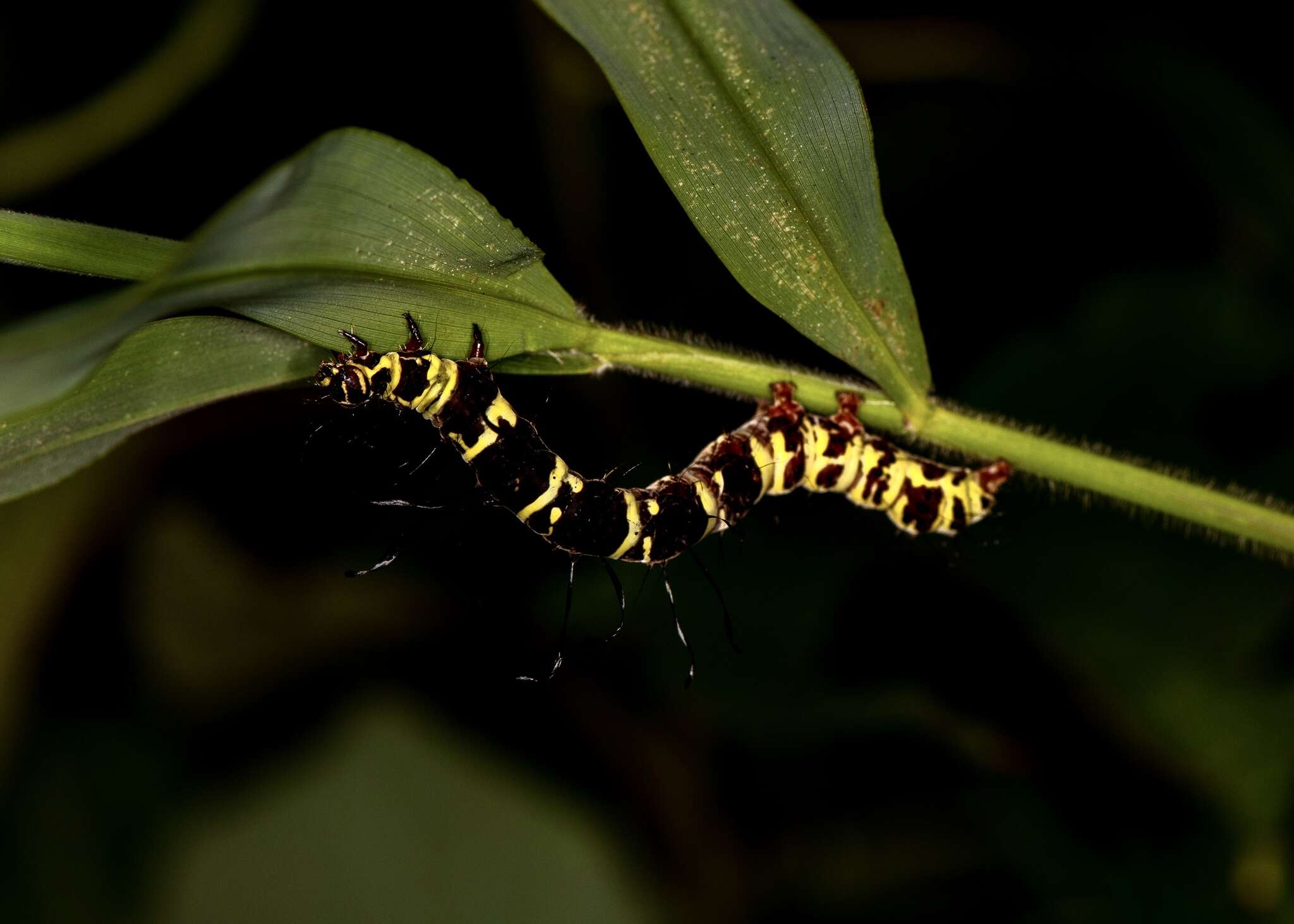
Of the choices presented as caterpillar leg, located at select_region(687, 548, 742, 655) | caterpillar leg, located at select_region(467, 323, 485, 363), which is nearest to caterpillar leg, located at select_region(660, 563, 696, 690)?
caterpillar leg, located at select_region(687, 548, 742, 655)

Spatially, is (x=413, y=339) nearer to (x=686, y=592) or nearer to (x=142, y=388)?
(x=142, y=388)

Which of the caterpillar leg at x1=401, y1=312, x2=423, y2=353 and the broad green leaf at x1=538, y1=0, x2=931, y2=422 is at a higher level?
the broad green leaf at x1=538, y1=0, x2=931, y2=422

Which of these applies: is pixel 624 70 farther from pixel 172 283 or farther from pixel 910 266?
pixel 910 266

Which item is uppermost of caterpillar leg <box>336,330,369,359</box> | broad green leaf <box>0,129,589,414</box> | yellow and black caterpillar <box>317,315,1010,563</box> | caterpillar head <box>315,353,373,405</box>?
broad green leaf <box>0,129,589,414</box>

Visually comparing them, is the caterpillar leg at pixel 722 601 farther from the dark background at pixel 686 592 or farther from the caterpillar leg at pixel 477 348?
the caterpillar leg at pixel 477 348

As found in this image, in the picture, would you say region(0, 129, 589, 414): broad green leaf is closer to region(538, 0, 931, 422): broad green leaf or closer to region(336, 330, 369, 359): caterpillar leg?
region(336, 330, 369, 359): caterpillar leg

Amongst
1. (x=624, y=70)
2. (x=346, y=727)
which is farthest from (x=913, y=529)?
(x=346, y=727)

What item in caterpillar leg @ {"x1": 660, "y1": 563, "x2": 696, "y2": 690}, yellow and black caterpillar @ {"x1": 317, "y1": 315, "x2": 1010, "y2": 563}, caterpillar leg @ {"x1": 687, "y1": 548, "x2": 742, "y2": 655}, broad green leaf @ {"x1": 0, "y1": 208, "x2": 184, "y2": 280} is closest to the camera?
broad green leaf @ {"x1": 0, "y1": 208, "x2": 184, "y2": 280}
